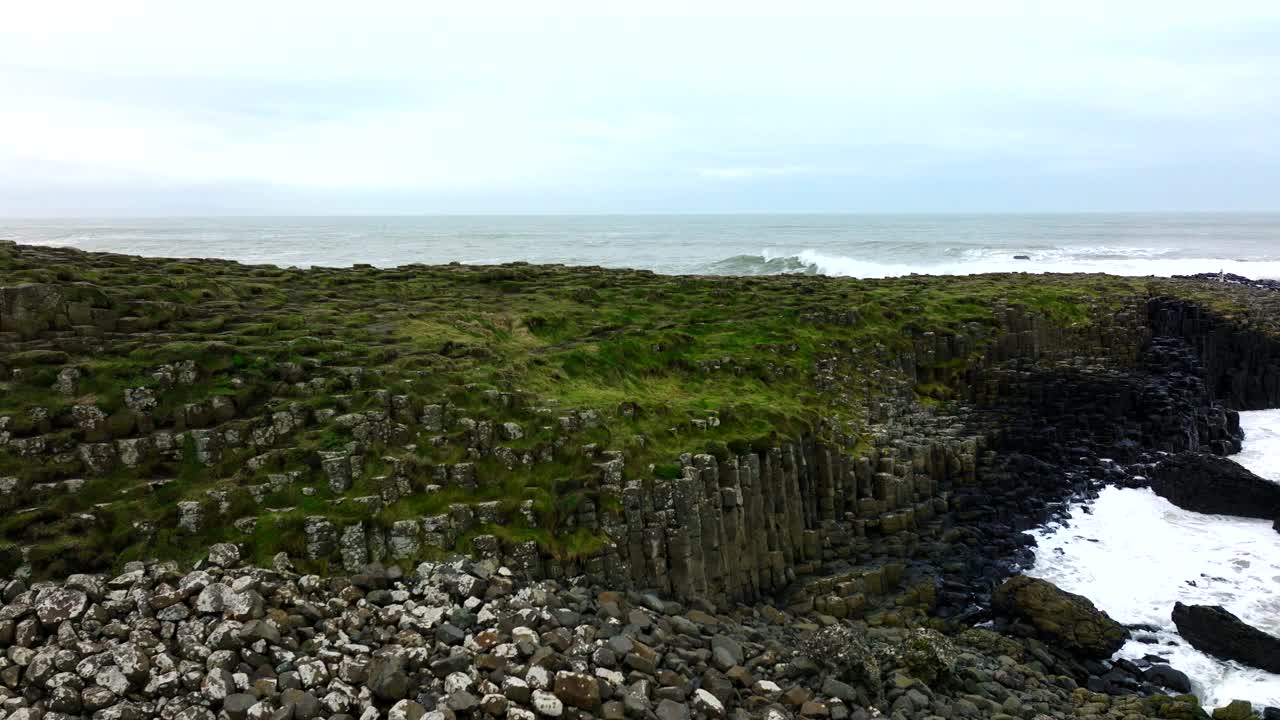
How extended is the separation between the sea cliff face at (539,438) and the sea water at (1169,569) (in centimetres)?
91

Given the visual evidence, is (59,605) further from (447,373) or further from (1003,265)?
(1003,265)

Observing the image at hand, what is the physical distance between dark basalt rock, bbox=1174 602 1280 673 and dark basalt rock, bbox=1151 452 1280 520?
685cm

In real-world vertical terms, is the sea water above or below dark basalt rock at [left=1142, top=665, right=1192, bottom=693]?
above

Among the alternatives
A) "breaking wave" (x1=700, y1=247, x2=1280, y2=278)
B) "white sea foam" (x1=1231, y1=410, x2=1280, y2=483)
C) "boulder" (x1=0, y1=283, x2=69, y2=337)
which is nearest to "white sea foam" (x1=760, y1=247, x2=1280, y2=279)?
"breaking wave" (x1=700, y1=247, x2=1280, y2=278)

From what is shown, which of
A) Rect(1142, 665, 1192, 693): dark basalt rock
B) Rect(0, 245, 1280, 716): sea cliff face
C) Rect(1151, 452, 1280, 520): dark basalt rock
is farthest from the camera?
Rect(1151, 452, 1280, 520): dark basalt rock

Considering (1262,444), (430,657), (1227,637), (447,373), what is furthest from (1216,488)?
(430,657)

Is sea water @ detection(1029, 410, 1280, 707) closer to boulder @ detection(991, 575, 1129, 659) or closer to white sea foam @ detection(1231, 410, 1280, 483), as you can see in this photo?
boulder @ detection(991, 575, 1129, 659)

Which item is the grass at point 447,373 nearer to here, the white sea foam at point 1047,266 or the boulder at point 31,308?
the boulder at point 31,308

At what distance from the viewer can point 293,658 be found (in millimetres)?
8086

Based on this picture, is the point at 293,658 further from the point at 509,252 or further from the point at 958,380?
the point at 509,252

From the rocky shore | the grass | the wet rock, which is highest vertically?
the grass

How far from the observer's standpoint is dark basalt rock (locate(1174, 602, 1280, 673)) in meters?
12.9

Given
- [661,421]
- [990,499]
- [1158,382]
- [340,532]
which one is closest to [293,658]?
[340,532]

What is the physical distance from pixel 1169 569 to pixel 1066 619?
17.1 ft
